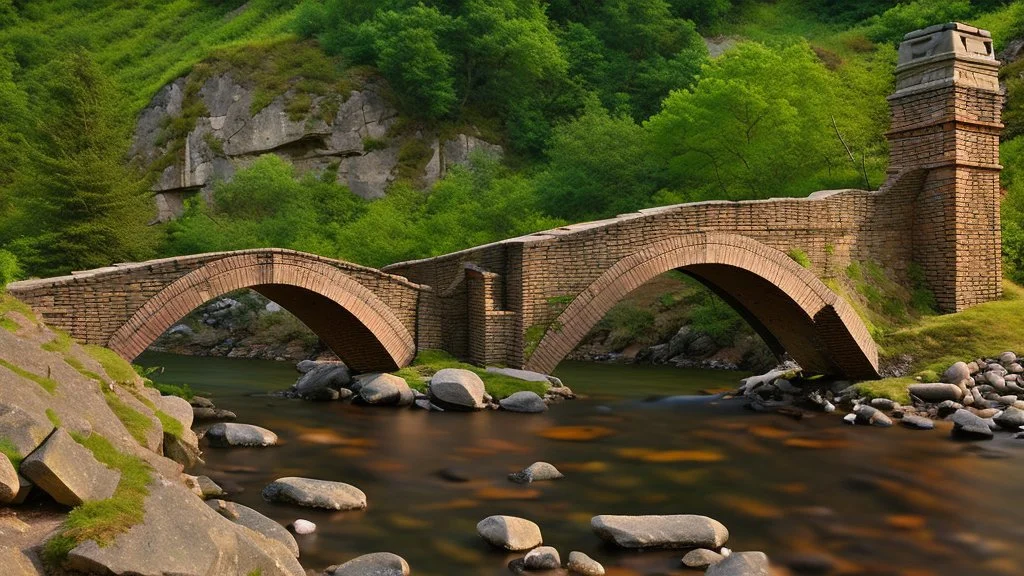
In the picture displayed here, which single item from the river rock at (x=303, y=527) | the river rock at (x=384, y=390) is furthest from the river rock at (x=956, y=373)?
the river rock at (x=303, y=527)

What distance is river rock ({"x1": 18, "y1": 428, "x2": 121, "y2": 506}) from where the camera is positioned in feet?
16.3

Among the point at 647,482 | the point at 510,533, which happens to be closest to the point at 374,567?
the point at 510,533

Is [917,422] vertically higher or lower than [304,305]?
lower

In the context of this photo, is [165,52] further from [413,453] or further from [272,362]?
[413,453]

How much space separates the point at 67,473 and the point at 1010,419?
13131 millimetres

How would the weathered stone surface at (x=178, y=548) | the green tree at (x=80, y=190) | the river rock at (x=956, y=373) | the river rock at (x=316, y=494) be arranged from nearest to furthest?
1. the weathered stone surface at (x=178, y=548)
2. the river rock at (x=316, y=494)
3. the river rock at (x=956, y=373)
4. the green tree at (x=80, y=190)

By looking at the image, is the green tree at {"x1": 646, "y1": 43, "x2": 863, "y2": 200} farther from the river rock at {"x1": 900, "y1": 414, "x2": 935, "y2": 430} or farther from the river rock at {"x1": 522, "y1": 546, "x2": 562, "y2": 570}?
the river rock at {"x1": 522, "y1": 546, "x2": 562, "y2": 570}

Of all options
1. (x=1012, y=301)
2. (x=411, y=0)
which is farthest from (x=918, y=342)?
(x=411, y=0)

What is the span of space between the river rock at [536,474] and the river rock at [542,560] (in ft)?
9.79

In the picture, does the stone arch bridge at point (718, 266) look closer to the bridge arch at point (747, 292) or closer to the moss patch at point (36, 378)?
the bridge arch at point (747, 292)

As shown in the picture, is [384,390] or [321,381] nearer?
[384,390]

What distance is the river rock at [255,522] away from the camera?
6.92 meters

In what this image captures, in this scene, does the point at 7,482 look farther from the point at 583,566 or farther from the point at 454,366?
the point at 454,366

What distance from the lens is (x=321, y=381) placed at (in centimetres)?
1703
